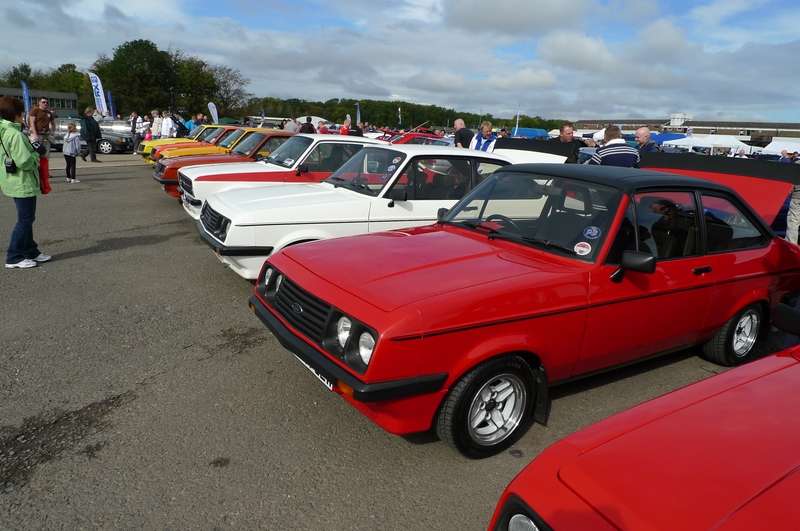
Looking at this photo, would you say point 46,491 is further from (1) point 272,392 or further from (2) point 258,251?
(2) point 258,251

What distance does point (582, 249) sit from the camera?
11.2 ft

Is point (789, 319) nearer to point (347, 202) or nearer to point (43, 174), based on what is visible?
point (347, 202)

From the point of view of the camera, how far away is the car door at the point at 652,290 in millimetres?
3346

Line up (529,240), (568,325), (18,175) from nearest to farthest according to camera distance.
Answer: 1. (568,325)
2. (529,240)
3. (18,175)

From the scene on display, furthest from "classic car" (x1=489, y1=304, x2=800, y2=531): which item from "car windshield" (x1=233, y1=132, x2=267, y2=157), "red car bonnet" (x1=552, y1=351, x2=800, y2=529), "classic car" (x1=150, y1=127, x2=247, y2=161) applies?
"classic car" (x1=150, y1=127, x2=247, y2=161)

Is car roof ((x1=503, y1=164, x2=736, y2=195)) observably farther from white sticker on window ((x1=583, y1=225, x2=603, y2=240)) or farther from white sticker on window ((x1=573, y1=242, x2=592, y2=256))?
white sticker on window ((x1=573, y1=242, x2=592, y2=256))

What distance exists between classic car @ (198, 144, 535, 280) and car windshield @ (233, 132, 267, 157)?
13.0ft

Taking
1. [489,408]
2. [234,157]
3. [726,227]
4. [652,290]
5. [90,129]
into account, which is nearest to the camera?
[489,408]

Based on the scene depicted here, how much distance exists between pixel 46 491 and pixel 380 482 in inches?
66.5

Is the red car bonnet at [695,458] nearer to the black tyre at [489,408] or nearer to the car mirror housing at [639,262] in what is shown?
the black tyre at [489,408]

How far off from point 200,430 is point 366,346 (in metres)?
1.30

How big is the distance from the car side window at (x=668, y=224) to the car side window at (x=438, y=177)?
2659mm

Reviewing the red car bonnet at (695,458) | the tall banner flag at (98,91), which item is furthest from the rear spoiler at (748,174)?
the tall banner flag at (98,91)

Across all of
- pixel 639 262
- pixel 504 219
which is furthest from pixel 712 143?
pixel 639 262
